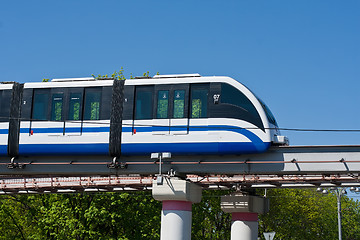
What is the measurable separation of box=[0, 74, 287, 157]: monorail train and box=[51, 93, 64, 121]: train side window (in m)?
0.04

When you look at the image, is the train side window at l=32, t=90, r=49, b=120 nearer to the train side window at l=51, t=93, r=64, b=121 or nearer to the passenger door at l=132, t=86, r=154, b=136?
the train side window at l=51, t=93, r=64, b=121

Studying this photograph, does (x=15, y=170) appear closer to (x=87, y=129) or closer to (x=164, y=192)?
(x=87, y=129)

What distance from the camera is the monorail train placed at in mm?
24703

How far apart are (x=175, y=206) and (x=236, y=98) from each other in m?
5.19

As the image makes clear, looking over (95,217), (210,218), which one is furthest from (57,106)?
(210,218)

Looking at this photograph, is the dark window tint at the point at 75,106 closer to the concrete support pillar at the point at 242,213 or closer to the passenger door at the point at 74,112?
the passenger door at the point at 74,112

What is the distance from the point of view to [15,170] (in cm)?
2808

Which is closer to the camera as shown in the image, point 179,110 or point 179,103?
point 179,110

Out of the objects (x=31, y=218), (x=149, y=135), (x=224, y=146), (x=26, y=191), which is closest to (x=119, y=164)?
(x=149, y=135)

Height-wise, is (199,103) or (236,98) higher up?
(236,98)

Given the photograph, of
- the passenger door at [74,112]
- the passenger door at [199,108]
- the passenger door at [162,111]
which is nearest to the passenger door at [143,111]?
the passenger door at [162,111]

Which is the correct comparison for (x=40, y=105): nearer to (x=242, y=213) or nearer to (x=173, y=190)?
(x=173, y=190)

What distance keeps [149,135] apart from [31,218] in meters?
21.5

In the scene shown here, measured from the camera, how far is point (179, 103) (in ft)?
83.5
